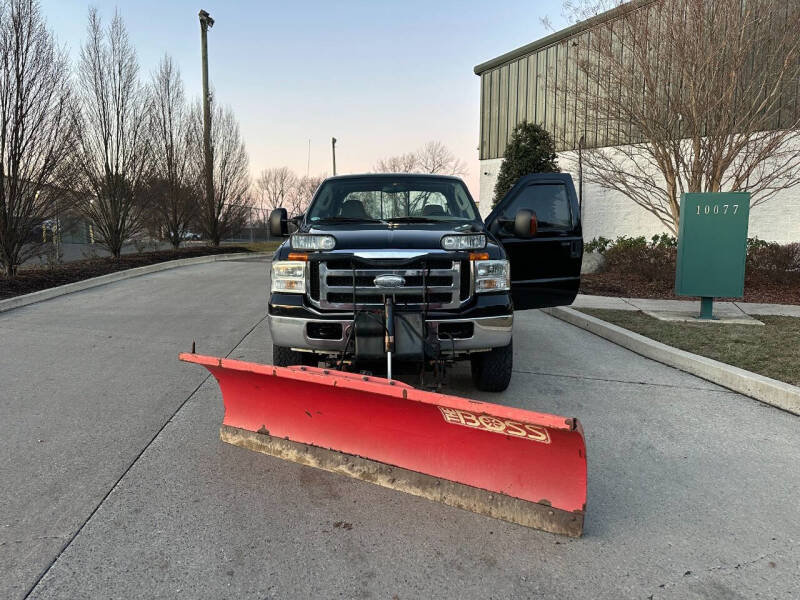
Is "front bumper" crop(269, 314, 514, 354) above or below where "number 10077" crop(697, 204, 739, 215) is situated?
below

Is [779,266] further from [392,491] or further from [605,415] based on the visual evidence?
[392,491]

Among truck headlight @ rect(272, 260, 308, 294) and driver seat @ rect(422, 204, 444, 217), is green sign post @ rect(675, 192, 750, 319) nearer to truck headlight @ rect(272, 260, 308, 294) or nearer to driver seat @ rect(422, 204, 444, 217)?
driver seat @ rect(422, 204, 444, 217)

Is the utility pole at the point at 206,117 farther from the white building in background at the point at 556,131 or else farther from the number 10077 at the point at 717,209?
the number 10077 at the point at 717,209

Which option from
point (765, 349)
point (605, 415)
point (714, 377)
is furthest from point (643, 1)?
point (605, 415)

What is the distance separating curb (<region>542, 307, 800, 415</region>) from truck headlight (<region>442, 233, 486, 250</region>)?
110 inches

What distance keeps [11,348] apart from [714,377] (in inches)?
297

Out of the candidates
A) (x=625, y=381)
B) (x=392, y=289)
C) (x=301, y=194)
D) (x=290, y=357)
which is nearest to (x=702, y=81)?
(x=625, y=381)

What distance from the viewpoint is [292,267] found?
4.28 meters

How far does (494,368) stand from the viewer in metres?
4.67

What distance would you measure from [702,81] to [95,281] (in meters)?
13.2

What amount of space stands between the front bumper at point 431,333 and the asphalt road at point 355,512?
694 mm

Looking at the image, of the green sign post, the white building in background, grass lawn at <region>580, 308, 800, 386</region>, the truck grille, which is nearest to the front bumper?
the truck grille

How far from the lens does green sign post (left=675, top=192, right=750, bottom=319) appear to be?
305 inches

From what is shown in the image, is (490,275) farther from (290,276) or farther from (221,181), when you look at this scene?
(221,181)
